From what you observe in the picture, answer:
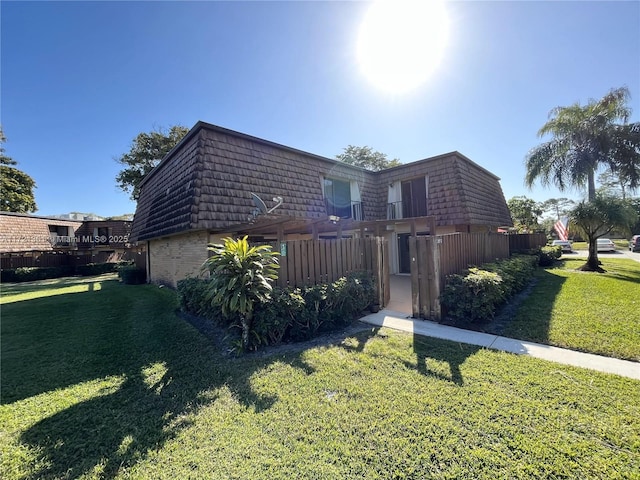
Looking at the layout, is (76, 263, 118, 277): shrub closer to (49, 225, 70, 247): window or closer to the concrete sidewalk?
(49, 225, 70, 247): window

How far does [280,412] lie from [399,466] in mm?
Answer: 1328

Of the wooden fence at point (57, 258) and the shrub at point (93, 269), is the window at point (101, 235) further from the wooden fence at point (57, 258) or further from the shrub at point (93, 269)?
the shrub at point (93, 269)

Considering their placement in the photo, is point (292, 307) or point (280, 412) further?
point (292, 307)

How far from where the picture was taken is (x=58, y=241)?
2400cm

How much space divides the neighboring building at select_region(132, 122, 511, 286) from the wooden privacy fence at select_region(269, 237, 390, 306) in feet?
1.65

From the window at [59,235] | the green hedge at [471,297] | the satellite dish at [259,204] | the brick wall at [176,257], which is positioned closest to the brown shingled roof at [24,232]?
the window at [59,235]

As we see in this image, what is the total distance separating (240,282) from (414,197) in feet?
38.8

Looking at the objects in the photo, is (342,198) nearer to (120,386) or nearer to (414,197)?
(414,197)

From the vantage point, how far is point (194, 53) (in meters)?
9.17

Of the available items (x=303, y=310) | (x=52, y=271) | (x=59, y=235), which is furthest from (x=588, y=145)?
(x=59, y=235)

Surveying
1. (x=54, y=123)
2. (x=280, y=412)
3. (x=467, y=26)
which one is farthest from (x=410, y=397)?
(x=54, y=123)

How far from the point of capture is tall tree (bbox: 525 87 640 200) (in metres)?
14.9

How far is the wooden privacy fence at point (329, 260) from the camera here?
5570mm

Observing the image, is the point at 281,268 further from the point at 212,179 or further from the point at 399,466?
the point at 212,179
